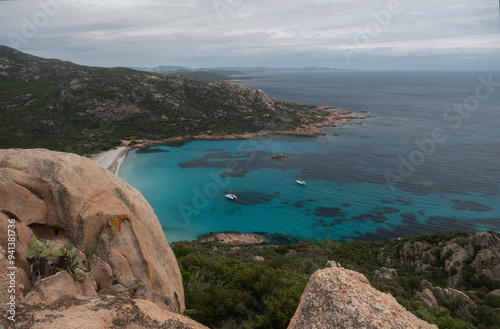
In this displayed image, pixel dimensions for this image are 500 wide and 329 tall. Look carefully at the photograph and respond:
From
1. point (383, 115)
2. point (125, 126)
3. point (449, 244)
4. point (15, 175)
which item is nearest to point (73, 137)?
point (125, 126)

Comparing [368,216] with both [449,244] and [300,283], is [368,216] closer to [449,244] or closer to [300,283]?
[449,244]

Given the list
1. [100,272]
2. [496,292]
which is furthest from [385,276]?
[100,272]

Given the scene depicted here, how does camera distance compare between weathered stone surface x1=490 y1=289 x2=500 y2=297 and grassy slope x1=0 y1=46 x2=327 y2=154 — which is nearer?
weathered stone surface x1=490 y1=289 x2=500 y2=297

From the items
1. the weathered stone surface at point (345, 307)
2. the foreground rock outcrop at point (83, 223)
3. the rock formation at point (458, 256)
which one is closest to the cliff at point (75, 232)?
the foreground rock outcrop at point (83, 223)

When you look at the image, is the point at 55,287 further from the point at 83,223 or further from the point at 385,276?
the point at 385,276

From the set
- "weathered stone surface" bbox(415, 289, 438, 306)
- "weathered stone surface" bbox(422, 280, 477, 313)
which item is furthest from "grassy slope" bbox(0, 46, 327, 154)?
"weathered stone surface" bbox(422, 280, 477, 313)

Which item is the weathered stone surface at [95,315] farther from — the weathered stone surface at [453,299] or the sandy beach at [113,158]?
the sandy beach at [113,158]

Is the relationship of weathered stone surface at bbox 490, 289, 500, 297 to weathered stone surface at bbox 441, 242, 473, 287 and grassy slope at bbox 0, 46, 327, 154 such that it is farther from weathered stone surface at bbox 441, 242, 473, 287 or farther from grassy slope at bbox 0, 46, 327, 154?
grassy slope at bbox 0, 46, 327, 154
